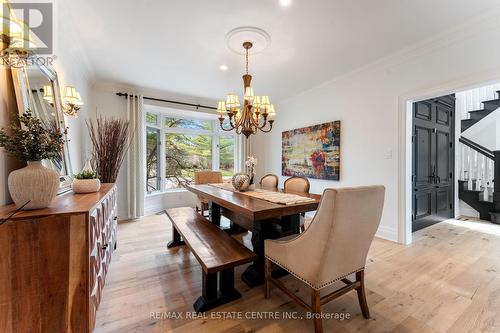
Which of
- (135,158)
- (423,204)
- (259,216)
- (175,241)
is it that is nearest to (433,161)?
(423,204)

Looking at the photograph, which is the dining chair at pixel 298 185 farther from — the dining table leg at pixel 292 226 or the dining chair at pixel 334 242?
the dining chair at pixel 334 242

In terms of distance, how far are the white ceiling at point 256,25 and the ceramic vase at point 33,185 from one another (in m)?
1.71

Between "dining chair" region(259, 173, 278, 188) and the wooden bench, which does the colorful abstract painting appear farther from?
the wooden bench

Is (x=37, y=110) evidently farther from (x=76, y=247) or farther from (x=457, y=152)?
(x=457, y=152)

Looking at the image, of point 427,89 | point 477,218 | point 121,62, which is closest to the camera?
point 427,89

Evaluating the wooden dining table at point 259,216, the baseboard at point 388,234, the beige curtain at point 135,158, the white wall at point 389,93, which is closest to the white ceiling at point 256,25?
the white wall at point 389,93

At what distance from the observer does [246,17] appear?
6.90ft

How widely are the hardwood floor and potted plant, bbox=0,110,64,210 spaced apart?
0.98 meters

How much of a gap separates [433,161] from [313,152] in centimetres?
204

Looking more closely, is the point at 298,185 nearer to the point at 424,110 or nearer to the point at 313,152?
the point at 313,152

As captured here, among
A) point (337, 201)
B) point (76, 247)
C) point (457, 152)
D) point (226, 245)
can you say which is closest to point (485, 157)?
point (457, 152)

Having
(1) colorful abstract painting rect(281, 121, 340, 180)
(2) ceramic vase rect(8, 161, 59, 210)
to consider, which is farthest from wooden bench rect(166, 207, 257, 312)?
(1) colorful abstract painting rect(281, 121, 340, 180)

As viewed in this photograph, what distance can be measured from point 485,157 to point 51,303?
662 cm

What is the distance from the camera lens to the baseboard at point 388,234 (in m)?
2.95
